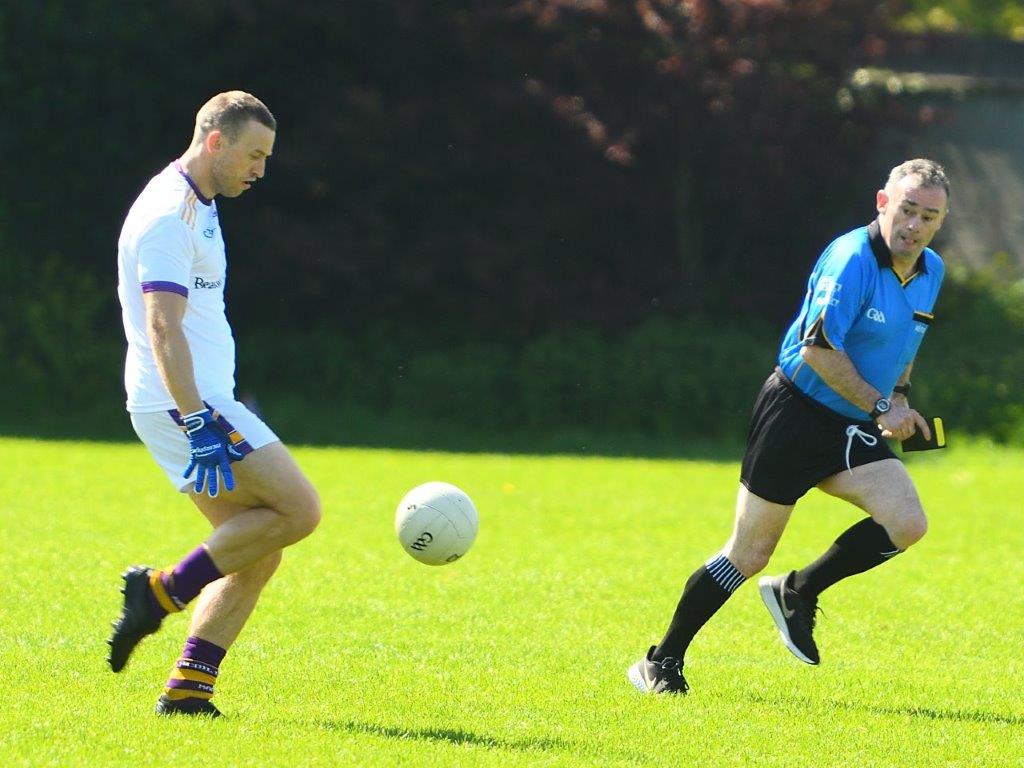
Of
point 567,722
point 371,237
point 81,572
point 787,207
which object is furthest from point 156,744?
point 787,207

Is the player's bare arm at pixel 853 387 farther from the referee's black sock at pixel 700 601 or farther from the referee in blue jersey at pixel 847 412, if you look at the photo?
the referee's black sock at pixel 700 601

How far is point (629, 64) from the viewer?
65.9ft

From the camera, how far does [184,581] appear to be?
5734 mm

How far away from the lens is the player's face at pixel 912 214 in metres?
6.33

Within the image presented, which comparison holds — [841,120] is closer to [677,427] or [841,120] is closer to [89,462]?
[677,427]

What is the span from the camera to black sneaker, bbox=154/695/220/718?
5.77m

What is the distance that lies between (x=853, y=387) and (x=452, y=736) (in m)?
2.15

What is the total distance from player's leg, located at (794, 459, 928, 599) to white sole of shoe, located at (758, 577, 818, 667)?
0.34 meters

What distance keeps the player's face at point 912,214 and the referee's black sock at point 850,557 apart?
117 cm

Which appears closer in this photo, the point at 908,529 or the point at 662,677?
the point at 908,529

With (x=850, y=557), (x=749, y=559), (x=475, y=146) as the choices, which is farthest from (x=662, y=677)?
(x=475, y=146)

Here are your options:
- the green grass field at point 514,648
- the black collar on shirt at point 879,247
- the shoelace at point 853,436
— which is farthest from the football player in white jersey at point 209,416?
the black collar on shirt at point 879,247

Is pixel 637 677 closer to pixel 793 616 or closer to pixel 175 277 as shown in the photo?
pixel 793 616

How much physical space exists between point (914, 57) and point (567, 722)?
58.1ft
